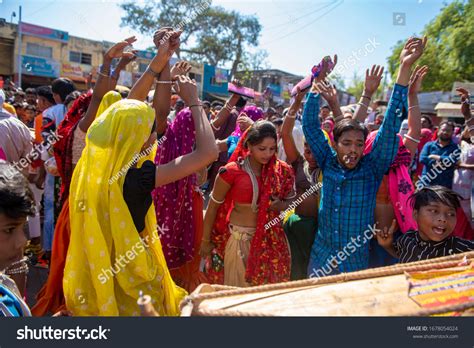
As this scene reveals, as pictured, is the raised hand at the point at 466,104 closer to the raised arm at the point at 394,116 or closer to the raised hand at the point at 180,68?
the raised arm at the point at 394,116

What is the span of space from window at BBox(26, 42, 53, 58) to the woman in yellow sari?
2633 centimetres

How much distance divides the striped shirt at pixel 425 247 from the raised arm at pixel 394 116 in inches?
16.7

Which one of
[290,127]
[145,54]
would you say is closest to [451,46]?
[290,127]

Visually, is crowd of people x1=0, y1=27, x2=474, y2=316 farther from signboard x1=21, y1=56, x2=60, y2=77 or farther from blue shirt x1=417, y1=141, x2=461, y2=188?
signboard x1=21, y1=56, x2=60, y2=77

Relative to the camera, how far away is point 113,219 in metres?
1.60

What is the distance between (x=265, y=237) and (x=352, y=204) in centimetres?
70

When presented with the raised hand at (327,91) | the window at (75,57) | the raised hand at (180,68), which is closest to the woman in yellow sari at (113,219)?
the raised hand at (180,68)

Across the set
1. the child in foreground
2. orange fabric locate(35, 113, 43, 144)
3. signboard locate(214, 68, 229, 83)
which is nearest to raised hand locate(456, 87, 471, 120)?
the child in foreground

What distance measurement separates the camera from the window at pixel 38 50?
23.9 meters

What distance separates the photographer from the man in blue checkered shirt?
2.33 metres

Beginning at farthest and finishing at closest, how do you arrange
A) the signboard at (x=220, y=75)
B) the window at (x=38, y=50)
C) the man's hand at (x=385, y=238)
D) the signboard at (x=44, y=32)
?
1. the signboard at (x=220, y=75)
2. the window at (x=38, y=50)
3. the signboard at (x=44, y=32)
4. the man's hand at (x=385, y=238)

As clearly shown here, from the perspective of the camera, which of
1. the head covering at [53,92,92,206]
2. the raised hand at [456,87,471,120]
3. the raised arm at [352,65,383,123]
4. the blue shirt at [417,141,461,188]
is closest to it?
the raised arm at [352,65,383,123]

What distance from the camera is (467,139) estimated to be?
537cm

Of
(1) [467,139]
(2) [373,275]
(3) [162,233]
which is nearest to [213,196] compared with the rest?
(3) [162,233]
